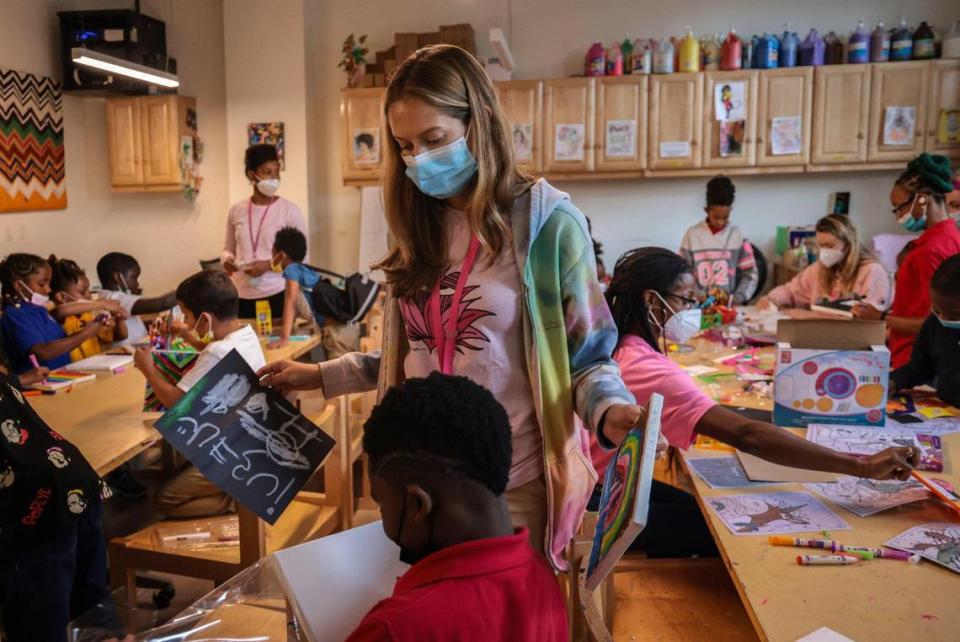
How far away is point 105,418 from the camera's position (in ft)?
8.73

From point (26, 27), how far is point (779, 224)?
597 cm

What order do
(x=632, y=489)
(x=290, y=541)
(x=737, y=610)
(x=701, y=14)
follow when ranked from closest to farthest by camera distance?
(x=632, y=489) → (x=737, y=610) → (x=290, y=541) → (x=701, y=14)

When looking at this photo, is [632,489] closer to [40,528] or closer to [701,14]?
[40,528]

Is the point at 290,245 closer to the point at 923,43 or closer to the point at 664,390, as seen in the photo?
the point at 664,390

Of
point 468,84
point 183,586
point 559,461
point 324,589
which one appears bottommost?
point 183,586

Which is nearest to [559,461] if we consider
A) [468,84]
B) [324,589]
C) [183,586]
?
[324,589]

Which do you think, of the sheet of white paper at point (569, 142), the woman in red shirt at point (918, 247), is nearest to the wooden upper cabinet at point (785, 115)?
the sheet of white paper at point (569, 142)

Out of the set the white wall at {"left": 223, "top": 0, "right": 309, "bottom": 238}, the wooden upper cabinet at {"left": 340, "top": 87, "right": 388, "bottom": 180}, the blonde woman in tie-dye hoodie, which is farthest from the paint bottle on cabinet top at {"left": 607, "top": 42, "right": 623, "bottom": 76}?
the blonde woman in tie-dye hoodie

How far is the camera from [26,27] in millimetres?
5727

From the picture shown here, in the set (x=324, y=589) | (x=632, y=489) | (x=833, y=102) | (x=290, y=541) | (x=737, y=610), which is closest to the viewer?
(x=632, y=489)

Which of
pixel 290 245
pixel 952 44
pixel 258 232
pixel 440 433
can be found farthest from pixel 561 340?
pixel 952 44

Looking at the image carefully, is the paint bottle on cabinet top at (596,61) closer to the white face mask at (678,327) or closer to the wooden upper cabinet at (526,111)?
the wooden upper cabinet at (526,111)

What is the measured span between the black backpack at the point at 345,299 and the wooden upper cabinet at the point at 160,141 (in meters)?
2.46

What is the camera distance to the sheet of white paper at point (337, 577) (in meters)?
1.20
